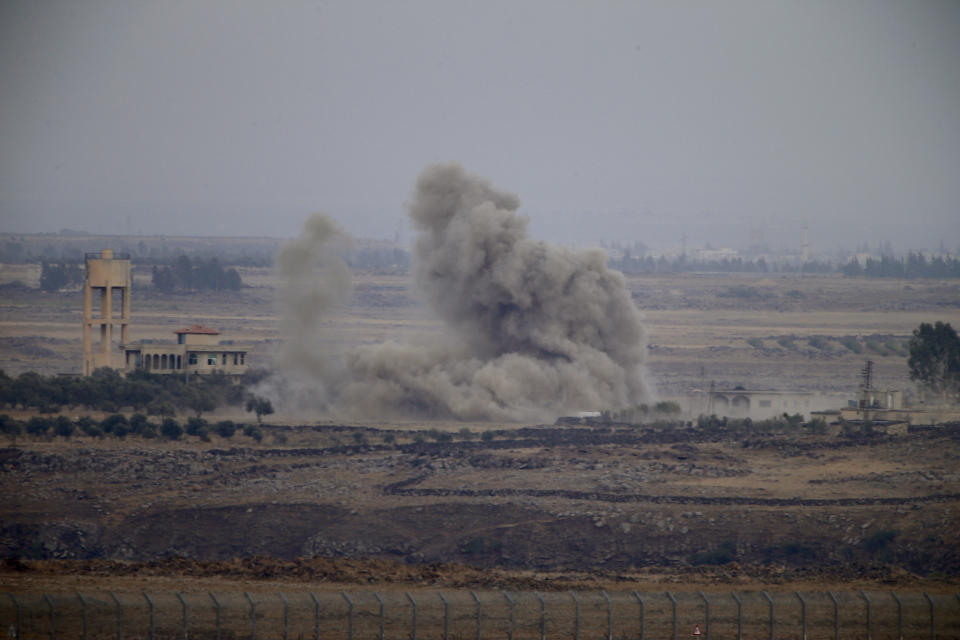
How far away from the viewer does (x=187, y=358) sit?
91125mm

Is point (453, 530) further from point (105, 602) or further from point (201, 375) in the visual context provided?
point (201, 375)

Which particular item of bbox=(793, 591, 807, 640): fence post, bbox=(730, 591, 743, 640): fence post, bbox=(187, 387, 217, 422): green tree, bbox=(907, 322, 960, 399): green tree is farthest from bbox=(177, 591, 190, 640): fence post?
bbox=(907, 322, 960, 399): green tree

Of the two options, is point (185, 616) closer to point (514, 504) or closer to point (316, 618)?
point (316, 618)

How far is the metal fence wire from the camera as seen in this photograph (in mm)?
37662

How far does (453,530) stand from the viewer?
57.5 m

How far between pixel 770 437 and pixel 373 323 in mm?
99031

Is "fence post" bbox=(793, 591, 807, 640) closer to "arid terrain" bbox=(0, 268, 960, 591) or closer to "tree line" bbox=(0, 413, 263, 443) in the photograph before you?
"arid terrain" bbox=(0, 268, 960, 591)

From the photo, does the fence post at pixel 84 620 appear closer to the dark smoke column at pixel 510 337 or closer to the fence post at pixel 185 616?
the fence post at pixel 185 616

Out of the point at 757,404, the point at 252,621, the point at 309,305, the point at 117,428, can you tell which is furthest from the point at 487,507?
the point at 757,404

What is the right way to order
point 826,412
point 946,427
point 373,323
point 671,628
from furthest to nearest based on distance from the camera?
point 373,323
point 826,412
point 946,427
point 671,628

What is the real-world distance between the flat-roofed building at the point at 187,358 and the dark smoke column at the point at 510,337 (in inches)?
294

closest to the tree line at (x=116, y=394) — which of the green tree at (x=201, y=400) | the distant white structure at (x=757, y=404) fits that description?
the green tree at (x=201, y=400)

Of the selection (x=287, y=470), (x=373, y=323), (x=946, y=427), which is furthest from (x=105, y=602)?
(x=373, y=323)

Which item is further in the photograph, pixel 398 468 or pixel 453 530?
pixel 398 468
